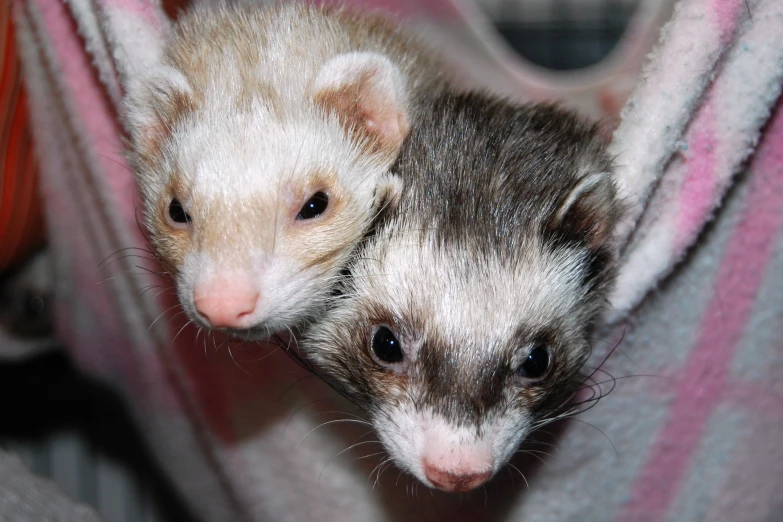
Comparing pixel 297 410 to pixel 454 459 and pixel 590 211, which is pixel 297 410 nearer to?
pixel 454 459

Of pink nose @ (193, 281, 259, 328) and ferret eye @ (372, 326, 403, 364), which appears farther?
ferret eye @ (372, 326, 403, 364)

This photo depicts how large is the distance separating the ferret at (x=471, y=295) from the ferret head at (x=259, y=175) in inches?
2.4

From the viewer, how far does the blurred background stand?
148cm

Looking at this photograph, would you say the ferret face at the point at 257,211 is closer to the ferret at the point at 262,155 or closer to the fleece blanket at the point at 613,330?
the ferret at the point at 262,155

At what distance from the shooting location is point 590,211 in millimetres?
1101

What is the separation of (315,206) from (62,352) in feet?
3.75

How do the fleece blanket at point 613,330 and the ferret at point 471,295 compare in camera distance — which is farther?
the fleece blanket at point 613,330

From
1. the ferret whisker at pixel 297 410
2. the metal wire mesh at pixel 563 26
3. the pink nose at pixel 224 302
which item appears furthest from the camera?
the metal wire mesh at pixel 563 26

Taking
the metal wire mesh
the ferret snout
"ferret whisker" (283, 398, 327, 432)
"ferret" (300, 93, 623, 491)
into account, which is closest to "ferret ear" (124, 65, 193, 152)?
"ferret" (300, 93, 623, 491)

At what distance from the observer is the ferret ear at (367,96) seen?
3.59 ft

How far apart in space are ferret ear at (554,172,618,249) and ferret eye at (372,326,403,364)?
28 cm

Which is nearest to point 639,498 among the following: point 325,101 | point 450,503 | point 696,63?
point 450,503

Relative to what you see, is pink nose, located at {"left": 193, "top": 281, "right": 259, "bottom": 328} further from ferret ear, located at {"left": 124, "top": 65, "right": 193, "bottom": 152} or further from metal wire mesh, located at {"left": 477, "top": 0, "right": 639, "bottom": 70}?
metal wire mesh, located at {"left": 477, "top": 0, "right": 639, "bottom": 70}

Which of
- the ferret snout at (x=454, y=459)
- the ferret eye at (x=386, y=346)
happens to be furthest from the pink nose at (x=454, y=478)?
the ferret eye at (x=386, y=346)
